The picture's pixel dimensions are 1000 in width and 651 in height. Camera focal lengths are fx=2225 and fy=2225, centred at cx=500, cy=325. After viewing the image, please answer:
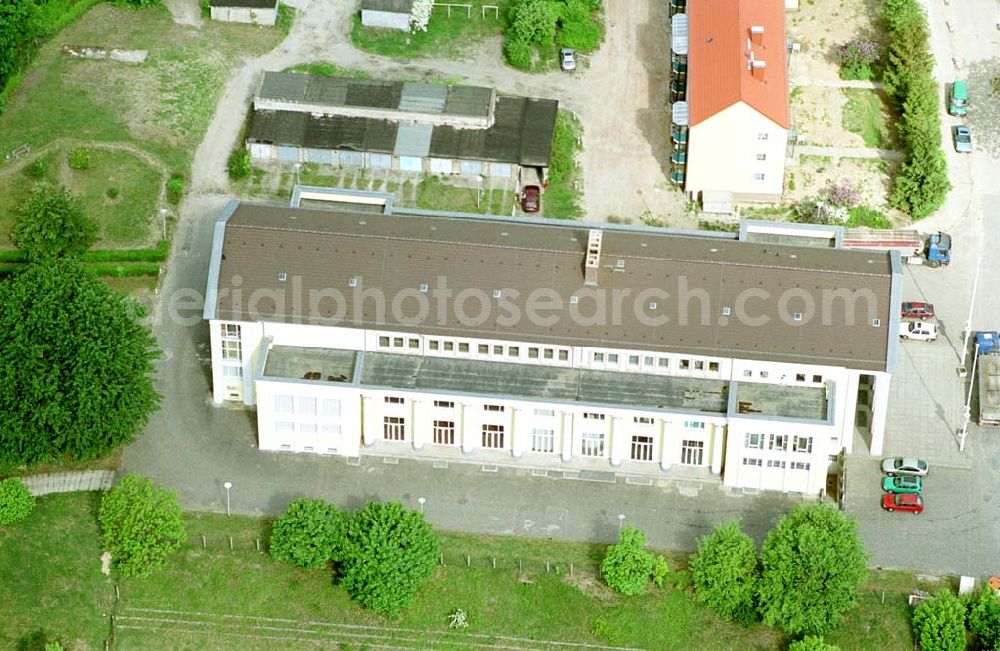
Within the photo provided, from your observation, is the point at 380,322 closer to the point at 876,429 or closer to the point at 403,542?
the point at 403,542

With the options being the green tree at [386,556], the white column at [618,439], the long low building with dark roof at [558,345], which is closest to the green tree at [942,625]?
the long low building with dark roof at [558,345]

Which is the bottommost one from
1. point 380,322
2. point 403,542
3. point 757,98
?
point 403,542

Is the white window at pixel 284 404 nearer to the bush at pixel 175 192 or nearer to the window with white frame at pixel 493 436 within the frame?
the window with white frame at pixel 493 436

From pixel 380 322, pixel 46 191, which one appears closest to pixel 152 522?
pixel 380 322

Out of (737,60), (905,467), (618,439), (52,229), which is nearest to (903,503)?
(905,467)

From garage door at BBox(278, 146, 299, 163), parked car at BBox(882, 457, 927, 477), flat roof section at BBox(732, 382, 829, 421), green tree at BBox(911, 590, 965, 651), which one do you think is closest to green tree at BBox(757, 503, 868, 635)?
green tree at BBox(911, 590, 965, 651)

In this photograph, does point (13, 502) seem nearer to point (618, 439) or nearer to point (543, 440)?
point (543, 440)
